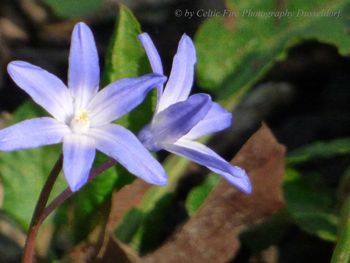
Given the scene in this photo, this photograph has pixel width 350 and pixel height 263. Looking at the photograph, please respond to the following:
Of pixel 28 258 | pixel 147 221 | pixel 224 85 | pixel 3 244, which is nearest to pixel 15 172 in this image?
pixel 3 244

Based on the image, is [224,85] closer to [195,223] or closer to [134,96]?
[195,223]

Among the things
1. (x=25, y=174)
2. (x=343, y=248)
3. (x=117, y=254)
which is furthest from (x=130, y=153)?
(x=25, y=174)

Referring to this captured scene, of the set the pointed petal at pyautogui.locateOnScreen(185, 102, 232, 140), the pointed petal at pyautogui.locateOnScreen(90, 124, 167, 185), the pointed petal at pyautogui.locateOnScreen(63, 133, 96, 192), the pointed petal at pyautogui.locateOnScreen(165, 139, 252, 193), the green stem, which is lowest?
the green stem

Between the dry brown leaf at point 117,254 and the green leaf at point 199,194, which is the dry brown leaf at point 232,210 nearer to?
the green leaf at point 199,194

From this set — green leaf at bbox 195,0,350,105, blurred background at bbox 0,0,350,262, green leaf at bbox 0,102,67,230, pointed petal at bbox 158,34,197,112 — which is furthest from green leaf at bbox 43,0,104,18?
pointed petal at bbox 158,34,197,112

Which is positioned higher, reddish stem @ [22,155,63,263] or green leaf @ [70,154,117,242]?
reddish stem @ [22,155,63,263]

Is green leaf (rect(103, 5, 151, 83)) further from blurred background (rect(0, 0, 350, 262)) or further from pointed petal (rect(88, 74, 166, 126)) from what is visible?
pointed petal (rect(88, 74, 166, 126))

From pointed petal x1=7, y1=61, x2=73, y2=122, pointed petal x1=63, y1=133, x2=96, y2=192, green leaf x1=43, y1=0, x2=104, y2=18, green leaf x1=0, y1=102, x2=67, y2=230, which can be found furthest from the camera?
green leaf x1=43, y1=0, x2=104, y2=18
